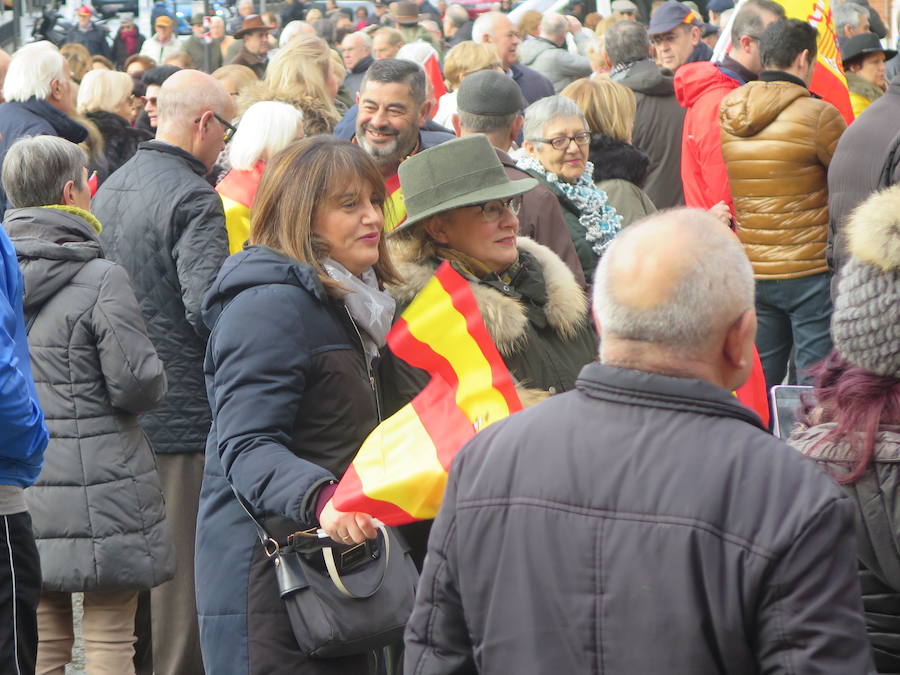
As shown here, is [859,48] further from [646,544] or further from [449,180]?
[646,544]

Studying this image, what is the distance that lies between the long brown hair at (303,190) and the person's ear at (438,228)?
0.30m

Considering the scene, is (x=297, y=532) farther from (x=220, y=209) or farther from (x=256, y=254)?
(x=220, y=209)

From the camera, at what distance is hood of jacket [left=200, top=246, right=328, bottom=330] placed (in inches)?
125

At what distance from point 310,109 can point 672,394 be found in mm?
5198

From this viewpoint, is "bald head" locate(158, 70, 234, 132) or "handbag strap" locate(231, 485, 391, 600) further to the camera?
"bald head" locate(158, 70, 234, 132)

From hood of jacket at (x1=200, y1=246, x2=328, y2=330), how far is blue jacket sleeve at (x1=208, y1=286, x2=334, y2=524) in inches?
1.1

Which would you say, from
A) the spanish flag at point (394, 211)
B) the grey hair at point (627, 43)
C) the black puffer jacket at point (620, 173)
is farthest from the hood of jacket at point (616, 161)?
the grey hair at point (627, 43)

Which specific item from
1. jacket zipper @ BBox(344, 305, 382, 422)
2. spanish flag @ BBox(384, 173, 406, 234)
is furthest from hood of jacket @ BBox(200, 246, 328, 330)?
spanish flag @ BBox(384, 173, 406, 234)

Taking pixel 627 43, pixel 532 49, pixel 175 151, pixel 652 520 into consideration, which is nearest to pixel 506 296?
pixel 652 520

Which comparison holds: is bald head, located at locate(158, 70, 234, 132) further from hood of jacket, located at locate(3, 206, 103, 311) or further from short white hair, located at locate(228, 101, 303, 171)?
hood of jacket, located at locate(3, 206, 103, 311)

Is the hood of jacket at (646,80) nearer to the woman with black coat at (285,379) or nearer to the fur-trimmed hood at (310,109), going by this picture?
the fur-trimmed hood at (310,109)

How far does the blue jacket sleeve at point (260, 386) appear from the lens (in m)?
2.99

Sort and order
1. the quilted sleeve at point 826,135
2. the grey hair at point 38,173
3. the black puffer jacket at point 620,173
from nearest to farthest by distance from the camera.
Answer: the grey hair at point 38,173, the black puffer jacket at point 620,173, the quilted sleeve at point 826,135

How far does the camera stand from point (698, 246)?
1.97m
